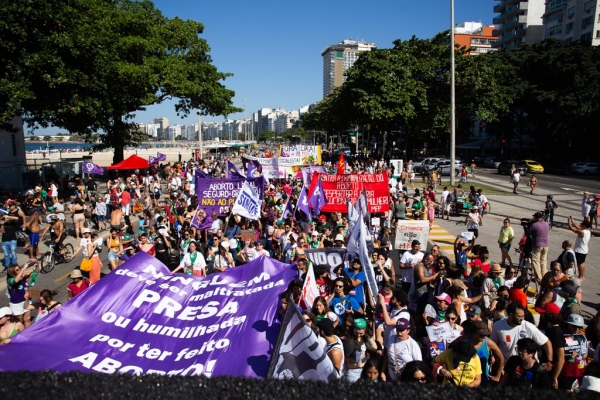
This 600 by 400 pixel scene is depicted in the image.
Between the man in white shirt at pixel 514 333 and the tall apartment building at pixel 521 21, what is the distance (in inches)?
3475

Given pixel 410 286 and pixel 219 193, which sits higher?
pixel 219 193

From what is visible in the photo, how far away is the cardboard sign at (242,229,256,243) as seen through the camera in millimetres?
12027

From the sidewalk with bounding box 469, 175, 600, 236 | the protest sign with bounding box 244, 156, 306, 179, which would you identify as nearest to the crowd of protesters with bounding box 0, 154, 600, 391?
the protest sign with bounding box 244, 156, 306, 179

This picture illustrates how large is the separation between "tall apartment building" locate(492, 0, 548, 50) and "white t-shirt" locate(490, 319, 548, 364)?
290 ft

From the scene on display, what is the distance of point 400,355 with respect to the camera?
16.5 ft

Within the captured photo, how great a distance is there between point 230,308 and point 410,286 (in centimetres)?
384

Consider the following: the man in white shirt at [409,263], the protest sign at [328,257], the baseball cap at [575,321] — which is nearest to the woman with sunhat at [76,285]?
the protest sign at [328,257]

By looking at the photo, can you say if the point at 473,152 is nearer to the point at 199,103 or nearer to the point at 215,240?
the point at 199,103

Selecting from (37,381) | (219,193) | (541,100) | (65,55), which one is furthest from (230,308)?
(541,100)

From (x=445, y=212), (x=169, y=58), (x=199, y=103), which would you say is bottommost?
(x=445, y=212)

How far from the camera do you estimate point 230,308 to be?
6.39 meters

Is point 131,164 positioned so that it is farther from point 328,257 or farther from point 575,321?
point 575,321

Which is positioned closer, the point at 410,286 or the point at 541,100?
the point at 410,286

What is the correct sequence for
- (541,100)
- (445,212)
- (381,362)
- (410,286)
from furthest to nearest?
(541,100) < (445,212) < (410,286) < (381,362)
